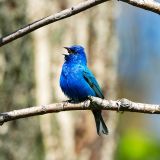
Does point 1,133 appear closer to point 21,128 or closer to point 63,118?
point 21,128

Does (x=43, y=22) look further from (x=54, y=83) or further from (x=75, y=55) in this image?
(x=54, y=83)

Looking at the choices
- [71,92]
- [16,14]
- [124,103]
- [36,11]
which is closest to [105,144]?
[36,11]

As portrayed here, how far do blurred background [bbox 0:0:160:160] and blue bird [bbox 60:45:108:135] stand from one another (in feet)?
3.37

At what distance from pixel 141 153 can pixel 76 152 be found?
1.26m

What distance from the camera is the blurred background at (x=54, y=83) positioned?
8.08 metres

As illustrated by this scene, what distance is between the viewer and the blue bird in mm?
6723

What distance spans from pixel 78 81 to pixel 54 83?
106 inches

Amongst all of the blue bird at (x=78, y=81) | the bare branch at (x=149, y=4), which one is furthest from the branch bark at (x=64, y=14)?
the blue bird at (x=78, y=81)

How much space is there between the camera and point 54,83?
9.64m

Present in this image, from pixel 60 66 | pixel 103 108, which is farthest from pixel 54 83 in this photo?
pixel 103 108

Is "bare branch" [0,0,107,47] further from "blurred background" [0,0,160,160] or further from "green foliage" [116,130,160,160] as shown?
"green foliage" [116,130,160,160]

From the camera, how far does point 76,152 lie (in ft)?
31.4

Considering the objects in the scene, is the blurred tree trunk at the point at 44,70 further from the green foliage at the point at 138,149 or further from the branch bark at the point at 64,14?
the branch bark at the point at 64,14

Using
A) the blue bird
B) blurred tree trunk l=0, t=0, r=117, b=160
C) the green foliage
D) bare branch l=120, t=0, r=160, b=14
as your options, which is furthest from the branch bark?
the green foliage
